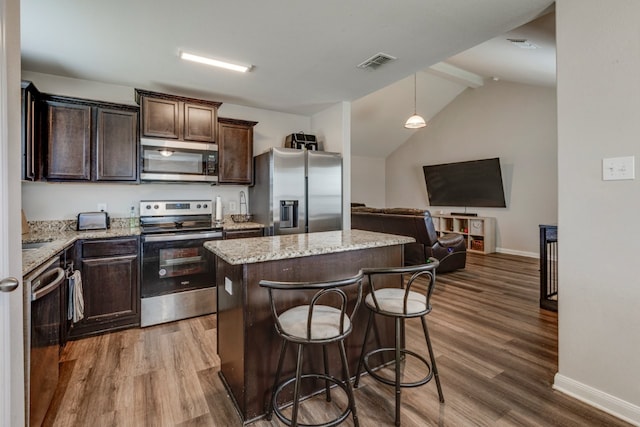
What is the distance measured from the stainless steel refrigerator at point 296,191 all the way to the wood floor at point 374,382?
1409 mm

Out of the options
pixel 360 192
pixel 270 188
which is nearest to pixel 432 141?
pixel 360 192

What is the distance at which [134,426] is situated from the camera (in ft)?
5.49

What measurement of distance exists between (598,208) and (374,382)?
1.76 m

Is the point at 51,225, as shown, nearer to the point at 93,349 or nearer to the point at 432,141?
the point at 93,349

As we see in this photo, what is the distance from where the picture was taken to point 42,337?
1619mm

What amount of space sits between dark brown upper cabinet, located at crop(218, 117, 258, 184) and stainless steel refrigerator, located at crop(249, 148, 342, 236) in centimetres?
16

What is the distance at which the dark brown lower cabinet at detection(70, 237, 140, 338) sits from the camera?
2748 millimetres

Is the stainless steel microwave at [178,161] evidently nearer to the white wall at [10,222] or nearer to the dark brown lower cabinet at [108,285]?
the dark brown lower cabinet at [108,285]

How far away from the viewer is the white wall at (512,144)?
19.2 feet

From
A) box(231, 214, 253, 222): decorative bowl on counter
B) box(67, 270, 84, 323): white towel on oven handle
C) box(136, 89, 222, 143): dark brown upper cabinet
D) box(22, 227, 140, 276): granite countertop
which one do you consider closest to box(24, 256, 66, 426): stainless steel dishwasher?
box(22, 227, 140, 276): granite countertop

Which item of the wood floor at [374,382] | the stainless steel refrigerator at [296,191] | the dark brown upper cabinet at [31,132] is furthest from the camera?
the stainless steel refrigerator at [296,191]

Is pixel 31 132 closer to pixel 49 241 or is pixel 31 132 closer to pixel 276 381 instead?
pixel 49 241

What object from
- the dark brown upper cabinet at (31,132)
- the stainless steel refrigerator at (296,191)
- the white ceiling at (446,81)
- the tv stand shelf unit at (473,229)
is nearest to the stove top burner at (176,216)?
the stainless steel refrigerator at (296,191)

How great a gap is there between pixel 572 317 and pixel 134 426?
105 inches
